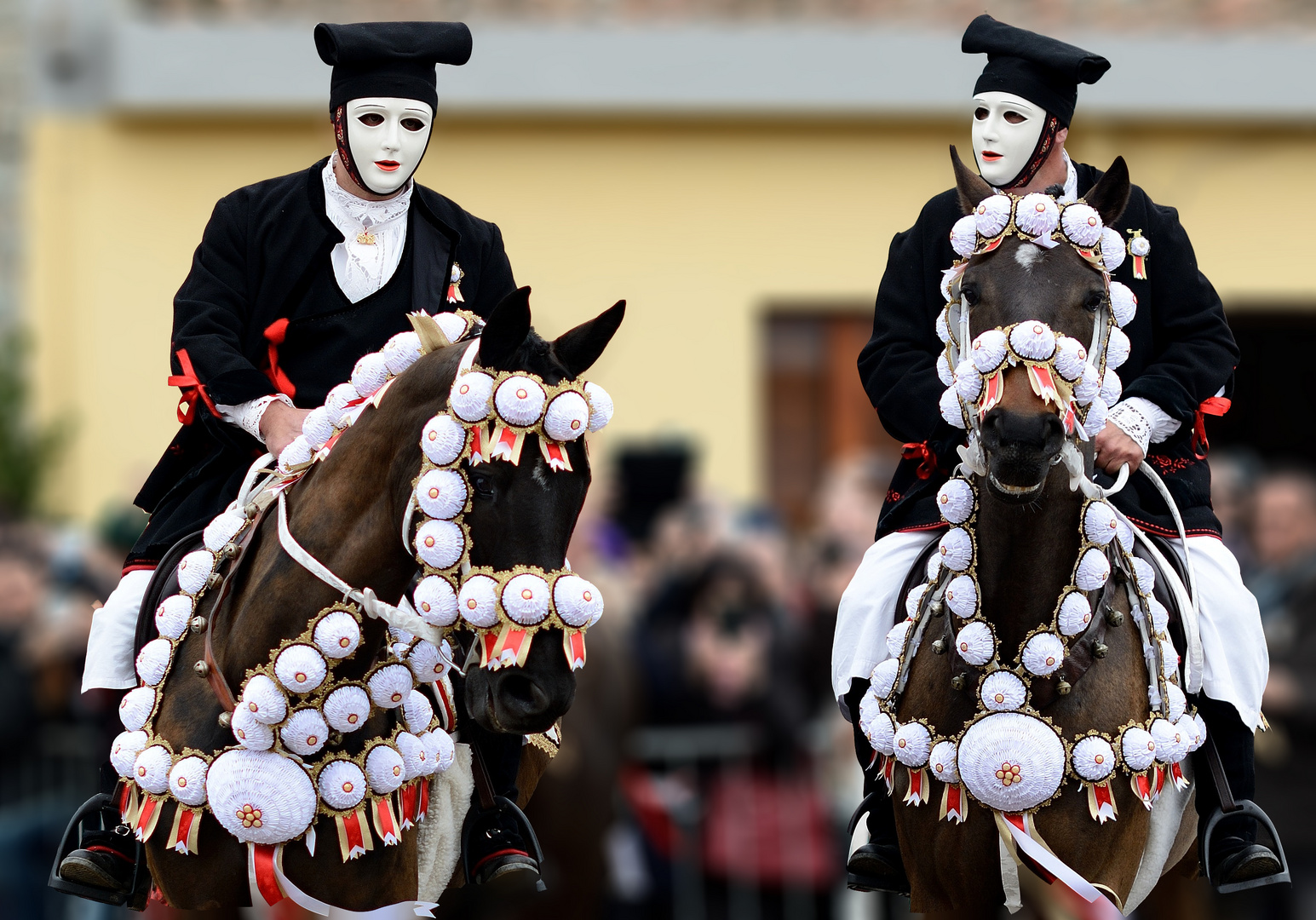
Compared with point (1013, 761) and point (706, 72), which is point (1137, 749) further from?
point (706, 72)

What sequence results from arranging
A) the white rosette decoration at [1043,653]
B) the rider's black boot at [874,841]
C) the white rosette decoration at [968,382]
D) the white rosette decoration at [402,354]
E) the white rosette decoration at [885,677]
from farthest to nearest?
the rider's black boot at [874,841]
the white rosette decoration at [885,677]
the white rosette decoration at [1043,653]
the white rosette decoration at [402,354]
the white rosette decoration at [968,382]

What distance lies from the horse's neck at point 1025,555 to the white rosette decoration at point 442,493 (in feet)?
5.38

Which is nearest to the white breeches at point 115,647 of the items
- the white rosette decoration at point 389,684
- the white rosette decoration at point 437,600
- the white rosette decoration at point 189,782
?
the white rosette decoration at point 189,782

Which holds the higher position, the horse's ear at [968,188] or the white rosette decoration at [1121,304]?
the horse's ear at [968,188]

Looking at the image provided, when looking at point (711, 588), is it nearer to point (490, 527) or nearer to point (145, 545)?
point (145, 545)

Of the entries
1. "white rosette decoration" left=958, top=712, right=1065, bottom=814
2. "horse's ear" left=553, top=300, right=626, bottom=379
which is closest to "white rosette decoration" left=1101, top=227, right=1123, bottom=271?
"white rosette decoration" left=958, top=712, right=1065, bottom=814

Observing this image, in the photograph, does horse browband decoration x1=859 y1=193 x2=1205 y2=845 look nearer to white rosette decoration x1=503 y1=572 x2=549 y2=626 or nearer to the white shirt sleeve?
the white shirt sleeve

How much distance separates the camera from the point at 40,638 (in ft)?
38.1

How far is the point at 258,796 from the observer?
21.0ft

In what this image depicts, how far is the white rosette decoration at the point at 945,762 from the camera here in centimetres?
673

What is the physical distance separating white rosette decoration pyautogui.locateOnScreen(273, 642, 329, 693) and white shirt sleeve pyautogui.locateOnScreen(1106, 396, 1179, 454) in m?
2.55

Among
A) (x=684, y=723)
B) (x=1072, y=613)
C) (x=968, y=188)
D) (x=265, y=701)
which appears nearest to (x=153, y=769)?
(x=265, y=701)

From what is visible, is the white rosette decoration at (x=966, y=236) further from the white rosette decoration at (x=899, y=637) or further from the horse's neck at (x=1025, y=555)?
the white rosette decoration at (x=899, y=637)

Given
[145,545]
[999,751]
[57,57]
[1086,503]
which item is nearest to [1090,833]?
[999,751]
